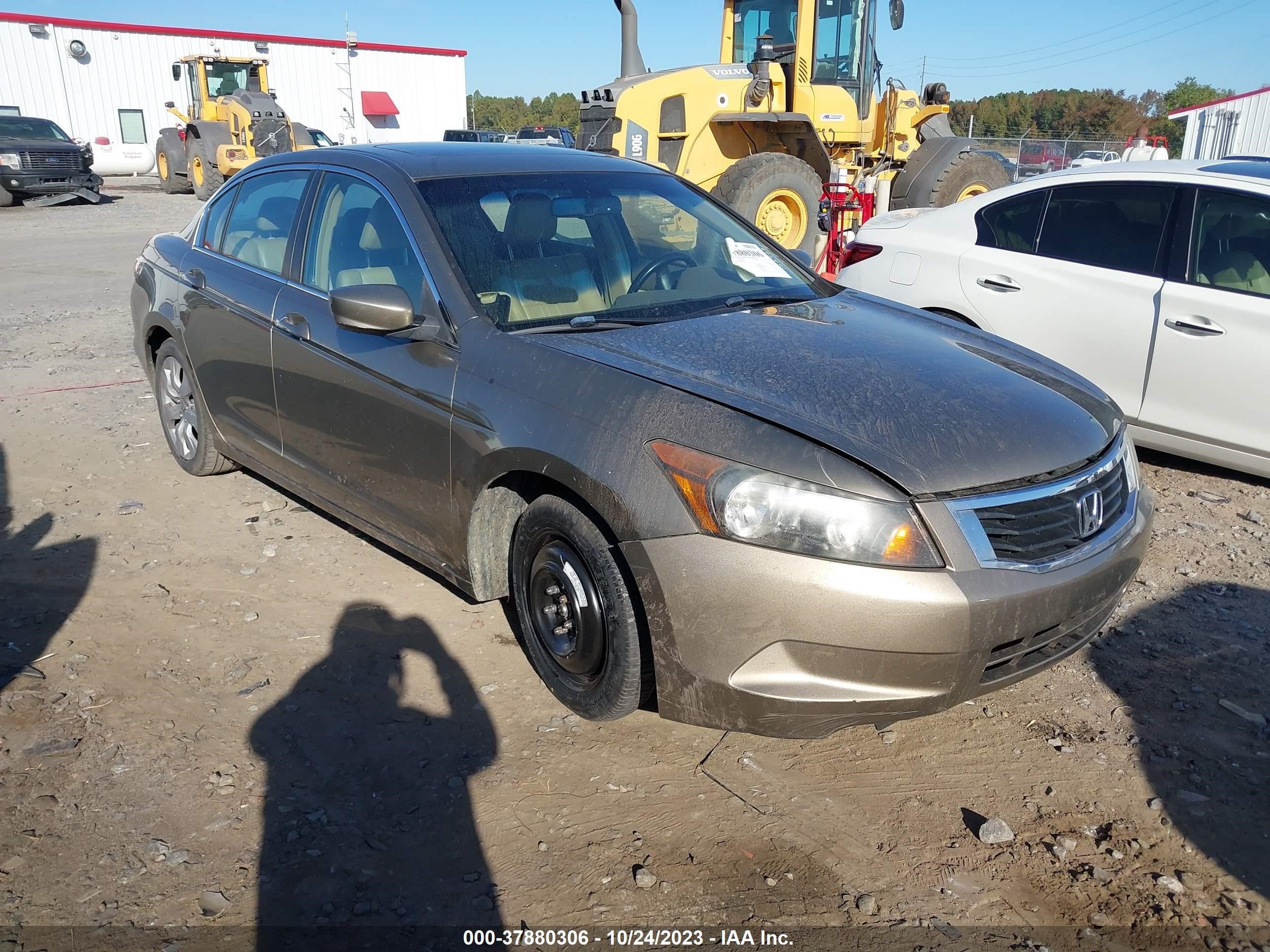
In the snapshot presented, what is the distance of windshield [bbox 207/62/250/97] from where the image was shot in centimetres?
2556

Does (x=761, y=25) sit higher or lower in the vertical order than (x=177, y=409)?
higher

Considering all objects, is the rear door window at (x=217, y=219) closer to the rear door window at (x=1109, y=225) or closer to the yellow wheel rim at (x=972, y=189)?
the rear door window at (x=1109, y=225)

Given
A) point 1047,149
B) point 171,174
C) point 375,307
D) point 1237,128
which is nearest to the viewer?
point 375,307

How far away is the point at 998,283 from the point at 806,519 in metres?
3.61

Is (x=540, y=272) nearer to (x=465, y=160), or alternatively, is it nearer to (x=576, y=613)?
(x=465, y=160)

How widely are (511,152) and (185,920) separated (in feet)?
9.72

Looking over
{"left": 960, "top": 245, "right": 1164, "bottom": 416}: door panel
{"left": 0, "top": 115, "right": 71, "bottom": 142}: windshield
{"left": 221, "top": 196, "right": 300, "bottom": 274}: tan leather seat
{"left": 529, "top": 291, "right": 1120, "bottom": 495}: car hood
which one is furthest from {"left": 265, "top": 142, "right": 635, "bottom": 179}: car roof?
{"left": 0, "top": 115, "right": 71, "bottom": 142}: windshield

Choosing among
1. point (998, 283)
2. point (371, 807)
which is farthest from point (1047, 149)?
point (371, 807)

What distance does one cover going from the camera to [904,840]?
2643 mm

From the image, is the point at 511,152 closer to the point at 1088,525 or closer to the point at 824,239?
the point at 1088,525

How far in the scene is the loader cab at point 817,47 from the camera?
11.2m

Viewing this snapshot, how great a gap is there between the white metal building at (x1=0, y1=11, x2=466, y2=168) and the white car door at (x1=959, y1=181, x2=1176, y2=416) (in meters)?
30.9

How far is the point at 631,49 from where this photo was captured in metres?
11.9

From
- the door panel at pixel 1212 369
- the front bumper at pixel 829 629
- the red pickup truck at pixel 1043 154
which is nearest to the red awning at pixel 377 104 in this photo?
the red pickup truck at pixel 1043 154
